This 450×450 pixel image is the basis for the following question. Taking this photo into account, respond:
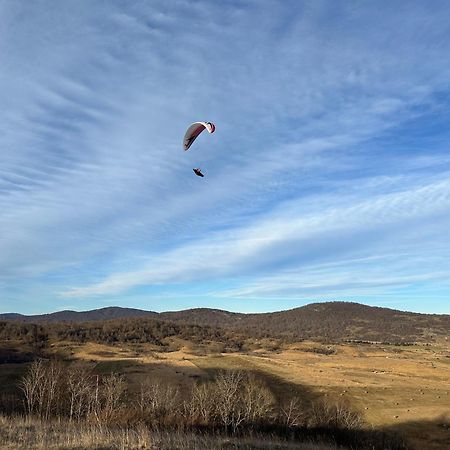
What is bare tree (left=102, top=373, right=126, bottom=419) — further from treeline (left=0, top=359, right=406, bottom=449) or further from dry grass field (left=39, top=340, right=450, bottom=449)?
dry grass field (left=39, top=340, right=450, bottom=449)

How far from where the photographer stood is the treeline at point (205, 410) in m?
28.9

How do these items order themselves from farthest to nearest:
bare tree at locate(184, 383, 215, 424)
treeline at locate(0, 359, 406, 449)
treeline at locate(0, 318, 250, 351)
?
treeline at locate(0, 318, 250, 351)
bare tree at locate(184, 383, 215, 424)
treeline at locate(0, 359, 406, 449)

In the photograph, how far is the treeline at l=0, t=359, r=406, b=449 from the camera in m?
28.9

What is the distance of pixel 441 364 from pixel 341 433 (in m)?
94.5

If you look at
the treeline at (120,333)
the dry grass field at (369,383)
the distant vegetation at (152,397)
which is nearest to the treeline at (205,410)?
the distant vegetation at (152,397)

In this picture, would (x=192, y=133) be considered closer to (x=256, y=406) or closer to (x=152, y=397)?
(x=256, y=406)

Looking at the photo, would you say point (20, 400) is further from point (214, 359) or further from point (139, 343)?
point (139, 343)

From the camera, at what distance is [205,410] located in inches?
1593

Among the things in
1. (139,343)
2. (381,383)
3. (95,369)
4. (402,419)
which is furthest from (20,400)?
(139,343)

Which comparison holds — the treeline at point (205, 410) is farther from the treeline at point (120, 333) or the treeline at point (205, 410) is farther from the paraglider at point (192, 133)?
the treeline at point (120, 333)

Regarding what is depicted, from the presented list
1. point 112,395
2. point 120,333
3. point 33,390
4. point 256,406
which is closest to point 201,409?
point 256,406

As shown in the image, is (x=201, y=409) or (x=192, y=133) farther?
(x=201, y=409)

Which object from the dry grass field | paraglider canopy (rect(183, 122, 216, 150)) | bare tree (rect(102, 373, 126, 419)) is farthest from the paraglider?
the dry grass field

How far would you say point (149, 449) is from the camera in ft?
34.7
